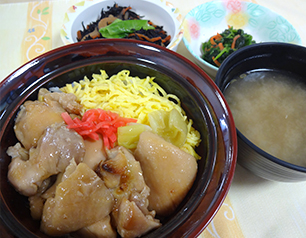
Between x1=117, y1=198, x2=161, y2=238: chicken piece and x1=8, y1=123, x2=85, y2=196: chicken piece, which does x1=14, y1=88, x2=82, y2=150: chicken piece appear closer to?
x1=8, y1=123, x2=85, y2=196: chicken piece

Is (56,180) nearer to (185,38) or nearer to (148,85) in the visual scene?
(148,85)

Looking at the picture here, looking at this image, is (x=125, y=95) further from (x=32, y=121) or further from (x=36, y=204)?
(x=36, y=204)

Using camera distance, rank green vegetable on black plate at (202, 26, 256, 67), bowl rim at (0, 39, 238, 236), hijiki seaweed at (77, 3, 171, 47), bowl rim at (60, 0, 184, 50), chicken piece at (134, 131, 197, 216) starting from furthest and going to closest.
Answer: hijiki seaweed at (77, 3, 171, 47), green vegetable on black plate at (202, 26, 256, 67), bowl rim at (60, 0, 184, 50), chicken piece at (134, 131, 197, 216), bowl rim at (0, 39, 238, 236)

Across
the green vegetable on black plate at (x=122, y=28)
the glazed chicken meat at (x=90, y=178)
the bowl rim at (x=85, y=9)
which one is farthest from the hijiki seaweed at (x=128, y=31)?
the glazed chicken meat at (x=90, y=178)

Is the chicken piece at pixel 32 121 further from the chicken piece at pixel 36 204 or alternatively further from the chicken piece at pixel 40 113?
the chicken piece at pixel 36 204

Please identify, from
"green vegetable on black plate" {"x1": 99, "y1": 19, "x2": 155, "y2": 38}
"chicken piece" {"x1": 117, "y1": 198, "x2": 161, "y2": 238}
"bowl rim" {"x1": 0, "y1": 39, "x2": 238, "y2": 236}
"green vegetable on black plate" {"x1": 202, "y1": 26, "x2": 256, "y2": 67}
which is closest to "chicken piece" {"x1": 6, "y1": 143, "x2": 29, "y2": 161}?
"bowl rim" {"x1": 0, "y1": 39, "x2": 238, "y2": 236}
